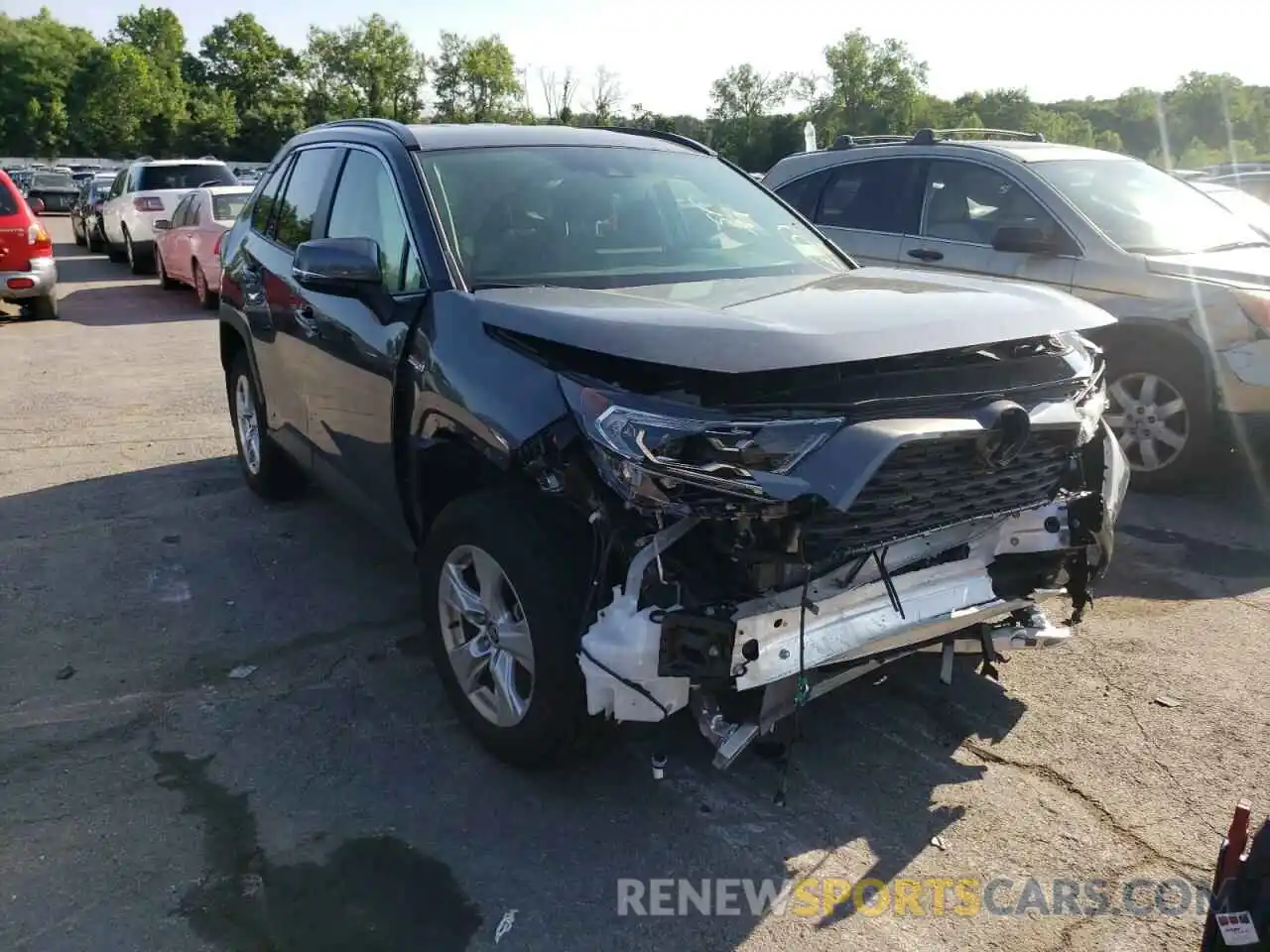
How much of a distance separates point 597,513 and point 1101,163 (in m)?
5.57

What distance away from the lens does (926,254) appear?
7.10 metres

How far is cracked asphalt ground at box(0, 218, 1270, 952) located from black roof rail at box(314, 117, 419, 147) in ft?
6.37

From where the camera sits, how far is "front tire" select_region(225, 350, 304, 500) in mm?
5809

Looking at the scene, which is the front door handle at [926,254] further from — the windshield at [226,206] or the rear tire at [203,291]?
the rear tire at [203,291]

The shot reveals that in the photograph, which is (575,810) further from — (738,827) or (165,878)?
(165,878)

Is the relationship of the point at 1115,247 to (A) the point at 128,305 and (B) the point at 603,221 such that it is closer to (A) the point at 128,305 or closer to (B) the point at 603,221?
(B) the point at 603,221

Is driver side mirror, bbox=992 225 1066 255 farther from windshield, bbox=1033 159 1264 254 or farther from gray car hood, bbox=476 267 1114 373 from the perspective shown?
gray car hood, bbox=476 267 1114 373

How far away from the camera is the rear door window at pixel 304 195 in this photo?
16.0 feet

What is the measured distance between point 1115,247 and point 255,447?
499cm

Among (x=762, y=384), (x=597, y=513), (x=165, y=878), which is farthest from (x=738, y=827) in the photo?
(x=165, y=878)

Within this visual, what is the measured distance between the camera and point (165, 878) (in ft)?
9.65

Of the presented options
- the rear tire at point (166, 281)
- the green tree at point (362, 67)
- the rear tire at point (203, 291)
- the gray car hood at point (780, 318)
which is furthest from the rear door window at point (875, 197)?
the green tree at point (362, 67)

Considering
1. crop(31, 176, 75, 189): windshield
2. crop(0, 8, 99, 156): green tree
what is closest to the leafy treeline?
crop(0, 8, 99, 156): green tree

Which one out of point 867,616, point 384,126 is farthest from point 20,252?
point 867,616
